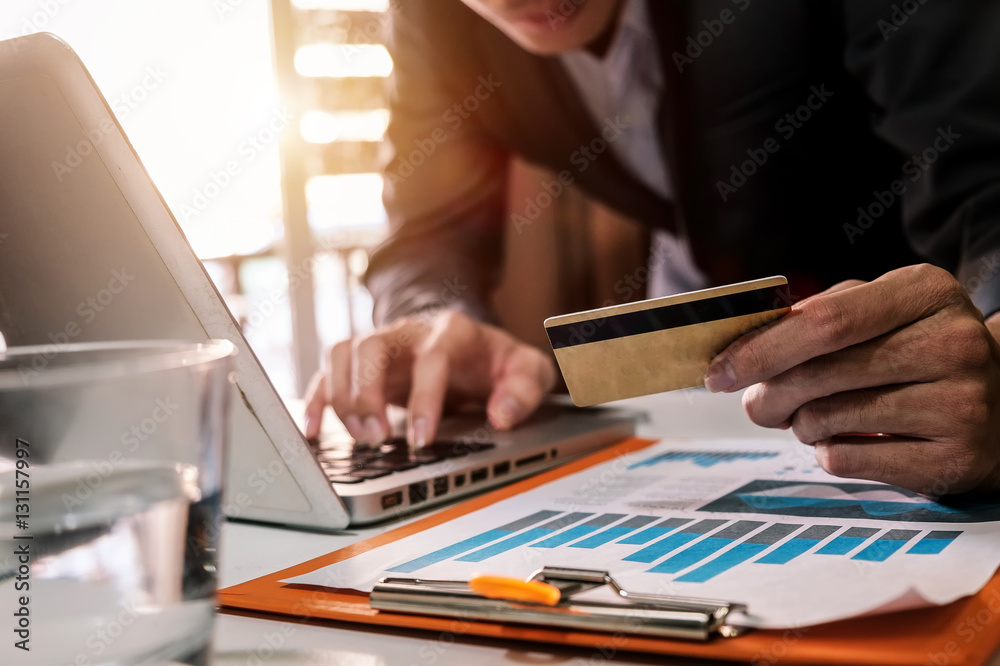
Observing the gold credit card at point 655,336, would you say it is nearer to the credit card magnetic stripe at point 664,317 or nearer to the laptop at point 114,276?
the credit card magnetic stripe at point 664,317

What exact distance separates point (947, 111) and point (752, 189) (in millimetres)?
529

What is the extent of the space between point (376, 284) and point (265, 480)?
2.52 feet

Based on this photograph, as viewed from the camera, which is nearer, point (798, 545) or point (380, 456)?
point (798, 545)

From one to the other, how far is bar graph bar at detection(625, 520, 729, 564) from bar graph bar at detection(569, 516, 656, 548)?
27 millimetres

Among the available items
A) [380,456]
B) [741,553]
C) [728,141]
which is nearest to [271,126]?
[728,141]

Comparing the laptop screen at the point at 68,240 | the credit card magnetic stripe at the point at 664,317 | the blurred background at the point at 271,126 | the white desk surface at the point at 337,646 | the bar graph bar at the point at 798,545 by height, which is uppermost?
the blurred background at the point at 271,126

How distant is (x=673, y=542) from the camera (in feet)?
1.38

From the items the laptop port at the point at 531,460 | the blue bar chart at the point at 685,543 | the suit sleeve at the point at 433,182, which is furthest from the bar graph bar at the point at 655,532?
the suit sleeve at the point at 433,182

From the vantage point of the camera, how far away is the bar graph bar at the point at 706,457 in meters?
0.64

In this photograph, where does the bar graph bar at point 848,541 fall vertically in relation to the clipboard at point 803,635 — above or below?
above

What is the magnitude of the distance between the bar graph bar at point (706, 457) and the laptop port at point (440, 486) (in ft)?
0.53

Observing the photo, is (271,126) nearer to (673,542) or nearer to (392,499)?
(392,499)

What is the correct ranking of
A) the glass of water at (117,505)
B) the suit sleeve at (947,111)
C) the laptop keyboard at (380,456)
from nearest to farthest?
the glass of water at (117,505) < the laptop keyboard at (380,456) < the suit sleeve at (947,111)

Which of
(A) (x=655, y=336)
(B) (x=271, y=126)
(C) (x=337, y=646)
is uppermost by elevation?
(B) (x=271, y=126)
